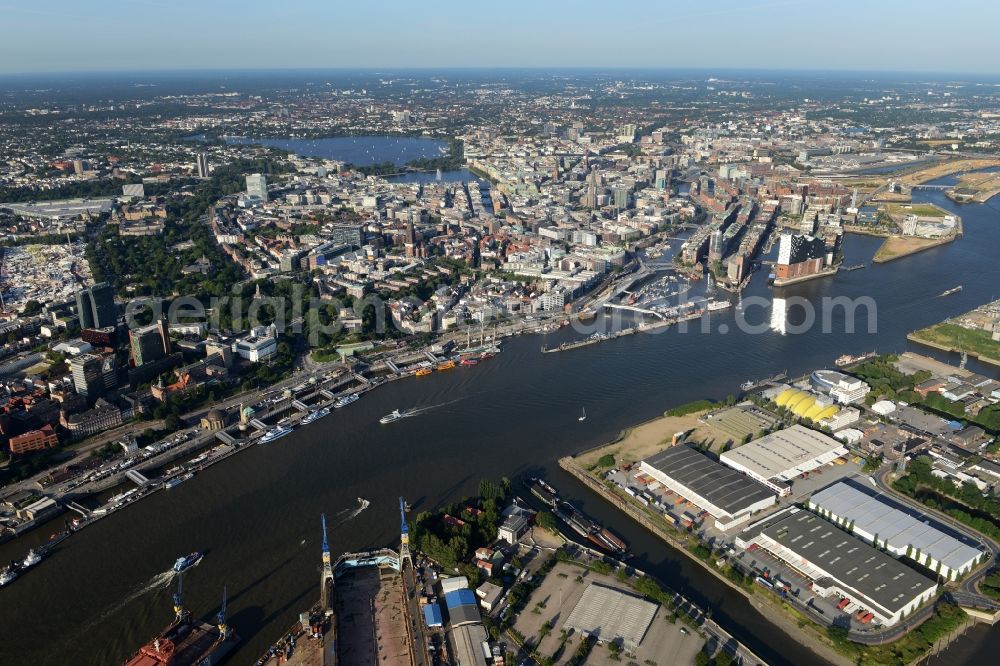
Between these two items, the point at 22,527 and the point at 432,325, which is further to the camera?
the point at 432,325

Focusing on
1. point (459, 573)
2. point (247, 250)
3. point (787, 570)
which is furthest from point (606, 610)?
point (247, 250)

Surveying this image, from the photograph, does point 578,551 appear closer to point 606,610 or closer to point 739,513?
point 606,610

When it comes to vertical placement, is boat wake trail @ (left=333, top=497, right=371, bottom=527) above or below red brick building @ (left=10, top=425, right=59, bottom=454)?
below

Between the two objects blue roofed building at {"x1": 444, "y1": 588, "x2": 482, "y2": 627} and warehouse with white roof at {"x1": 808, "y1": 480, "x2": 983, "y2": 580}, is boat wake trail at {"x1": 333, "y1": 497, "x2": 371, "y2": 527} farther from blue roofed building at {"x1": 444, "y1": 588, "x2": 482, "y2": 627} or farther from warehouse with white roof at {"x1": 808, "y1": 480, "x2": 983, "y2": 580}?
warehouse with white roof at {"x1": 808, "y1": 480, "x2": 983, "y2": 580}

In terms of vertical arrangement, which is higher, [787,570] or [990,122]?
[990,122]

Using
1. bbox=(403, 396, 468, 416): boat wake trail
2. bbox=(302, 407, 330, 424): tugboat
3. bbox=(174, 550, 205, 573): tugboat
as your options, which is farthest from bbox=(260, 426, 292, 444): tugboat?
bbox=(174, 550, 205, 573): tugboat

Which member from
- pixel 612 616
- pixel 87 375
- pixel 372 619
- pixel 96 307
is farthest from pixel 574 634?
pixel 96 307
